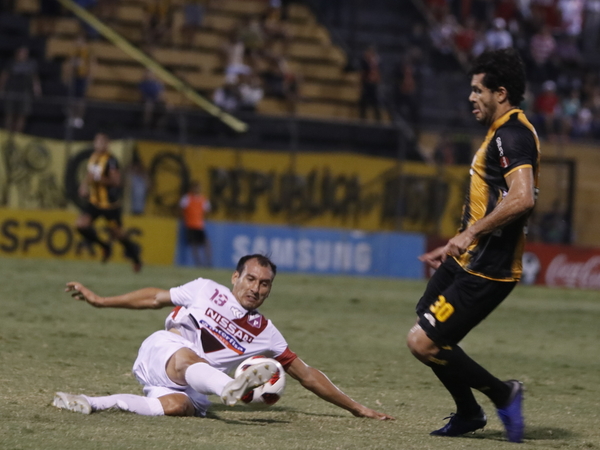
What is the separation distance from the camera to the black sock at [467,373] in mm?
5992

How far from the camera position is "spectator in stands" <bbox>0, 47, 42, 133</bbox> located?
2066 centimetres

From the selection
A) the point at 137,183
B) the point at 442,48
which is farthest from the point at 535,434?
the point at 442,48

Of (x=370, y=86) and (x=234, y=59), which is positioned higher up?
(x=234, y=59)

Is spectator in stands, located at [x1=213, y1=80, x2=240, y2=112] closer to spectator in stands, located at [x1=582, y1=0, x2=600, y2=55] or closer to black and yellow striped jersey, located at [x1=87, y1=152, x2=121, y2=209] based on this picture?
black and yellow striped jersey, located at [x1=87, y1=152, x2=121, y2=209]

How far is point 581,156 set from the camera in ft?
82.9

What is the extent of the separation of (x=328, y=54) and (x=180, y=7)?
14.7 feet

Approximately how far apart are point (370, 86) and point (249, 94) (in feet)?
10.7

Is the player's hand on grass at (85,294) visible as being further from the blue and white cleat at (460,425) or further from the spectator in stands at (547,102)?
the spectator in stands at (547,102)

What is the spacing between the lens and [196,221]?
21828 millimetres

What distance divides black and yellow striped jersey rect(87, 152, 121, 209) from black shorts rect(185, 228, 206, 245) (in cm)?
368

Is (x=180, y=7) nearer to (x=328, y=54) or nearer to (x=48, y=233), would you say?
(x=328, y=54)

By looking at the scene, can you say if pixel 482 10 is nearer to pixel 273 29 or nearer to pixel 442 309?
pixel 273 29

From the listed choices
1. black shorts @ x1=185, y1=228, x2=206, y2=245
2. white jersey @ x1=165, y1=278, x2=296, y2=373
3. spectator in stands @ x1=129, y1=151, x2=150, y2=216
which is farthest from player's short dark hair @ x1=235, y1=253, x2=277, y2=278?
black shorts @ x1=185, y1=228, x2=206, y2=245

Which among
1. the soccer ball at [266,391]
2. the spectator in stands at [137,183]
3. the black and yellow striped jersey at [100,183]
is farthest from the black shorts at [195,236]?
the soccer ball at [266,391]
